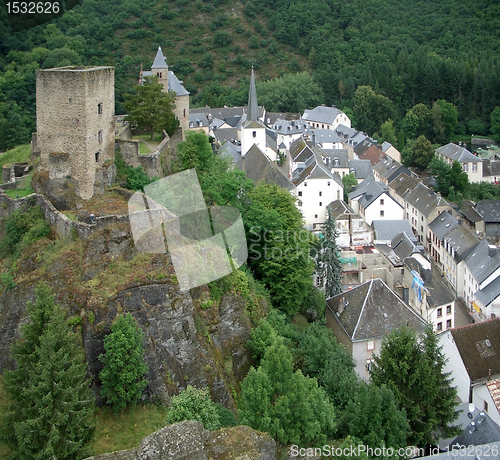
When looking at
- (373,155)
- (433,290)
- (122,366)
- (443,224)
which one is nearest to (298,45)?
(373,155)

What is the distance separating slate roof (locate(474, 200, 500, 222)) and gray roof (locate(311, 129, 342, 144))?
26.1 metres

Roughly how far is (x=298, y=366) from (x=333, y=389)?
2.26m

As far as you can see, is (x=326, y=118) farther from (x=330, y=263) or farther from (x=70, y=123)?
(x=70, y=123)

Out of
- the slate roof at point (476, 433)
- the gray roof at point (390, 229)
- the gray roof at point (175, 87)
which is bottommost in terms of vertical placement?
the gray roof at point (390, 229)

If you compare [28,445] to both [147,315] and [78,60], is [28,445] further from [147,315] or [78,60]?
[78,60]

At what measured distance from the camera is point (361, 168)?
66.8m

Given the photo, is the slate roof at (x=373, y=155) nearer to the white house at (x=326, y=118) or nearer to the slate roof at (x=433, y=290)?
the white house at (x=326, y=118)

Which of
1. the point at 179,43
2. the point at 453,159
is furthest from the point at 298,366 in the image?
the point at 179,43

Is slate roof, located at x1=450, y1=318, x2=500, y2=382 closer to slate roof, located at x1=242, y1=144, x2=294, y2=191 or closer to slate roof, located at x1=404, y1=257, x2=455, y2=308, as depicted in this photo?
slate roof, located at x1=404, y1=257, x2=455, y2=308

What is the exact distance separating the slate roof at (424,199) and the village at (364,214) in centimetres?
13

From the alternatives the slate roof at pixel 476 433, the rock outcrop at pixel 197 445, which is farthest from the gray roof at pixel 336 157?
the rock outcrop at pixel 197 445

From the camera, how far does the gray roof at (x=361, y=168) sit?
216 feet

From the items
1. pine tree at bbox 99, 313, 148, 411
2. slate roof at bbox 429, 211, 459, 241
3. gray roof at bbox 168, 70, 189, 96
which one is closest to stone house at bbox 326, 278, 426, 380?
pine tree at bbox 99, 313, 148, 411

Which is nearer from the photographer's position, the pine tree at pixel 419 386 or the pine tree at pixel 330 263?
the pine tree at pixel 419 386
